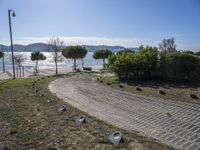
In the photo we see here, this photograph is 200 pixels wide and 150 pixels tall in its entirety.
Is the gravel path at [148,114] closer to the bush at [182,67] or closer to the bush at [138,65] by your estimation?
the bush at [182,67]

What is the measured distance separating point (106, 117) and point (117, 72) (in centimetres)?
1160

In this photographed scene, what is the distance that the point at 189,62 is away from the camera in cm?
1744

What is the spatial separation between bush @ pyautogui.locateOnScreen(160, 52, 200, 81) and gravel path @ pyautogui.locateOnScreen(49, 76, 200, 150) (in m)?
5.85

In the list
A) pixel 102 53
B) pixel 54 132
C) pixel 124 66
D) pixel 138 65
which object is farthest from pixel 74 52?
pixel 54 132

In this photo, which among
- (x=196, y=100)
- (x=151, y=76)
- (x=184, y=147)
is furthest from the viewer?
(x=151, y=76)

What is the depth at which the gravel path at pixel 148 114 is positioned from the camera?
6.90 meters

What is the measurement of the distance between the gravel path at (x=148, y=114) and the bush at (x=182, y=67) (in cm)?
585

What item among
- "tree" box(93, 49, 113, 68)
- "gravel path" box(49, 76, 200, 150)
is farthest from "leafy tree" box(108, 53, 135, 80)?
"tree" box(93, 49, 113, 68)

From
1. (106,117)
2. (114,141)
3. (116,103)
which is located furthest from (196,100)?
(114,141)

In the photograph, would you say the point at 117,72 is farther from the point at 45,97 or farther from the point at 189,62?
the point at 45,97

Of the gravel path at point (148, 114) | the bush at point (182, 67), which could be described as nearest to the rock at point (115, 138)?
the gravel path at point (148, 114)

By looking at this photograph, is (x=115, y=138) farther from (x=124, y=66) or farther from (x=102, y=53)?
(x=102, y=53)

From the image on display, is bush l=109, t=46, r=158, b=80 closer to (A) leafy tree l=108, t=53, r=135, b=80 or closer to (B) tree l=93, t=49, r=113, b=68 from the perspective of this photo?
(A) leafy tree l=108, t=53, r=135, b=80

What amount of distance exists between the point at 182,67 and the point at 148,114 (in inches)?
361
